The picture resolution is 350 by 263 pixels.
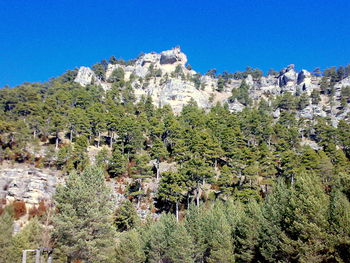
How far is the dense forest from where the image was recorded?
718 inches

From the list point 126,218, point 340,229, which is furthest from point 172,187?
point 340,229

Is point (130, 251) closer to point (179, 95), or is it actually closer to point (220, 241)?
point (220, 241)

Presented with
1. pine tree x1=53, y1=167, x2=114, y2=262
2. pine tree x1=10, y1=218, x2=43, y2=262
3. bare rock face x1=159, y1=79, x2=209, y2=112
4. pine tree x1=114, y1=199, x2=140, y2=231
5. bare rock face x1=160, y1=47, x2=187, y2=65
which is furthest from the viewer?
bare rock face x1=160, y1=47, x2=187, y2=65

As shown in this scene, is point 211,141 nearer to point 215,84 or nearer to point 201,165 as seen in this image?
Result: point 201,165

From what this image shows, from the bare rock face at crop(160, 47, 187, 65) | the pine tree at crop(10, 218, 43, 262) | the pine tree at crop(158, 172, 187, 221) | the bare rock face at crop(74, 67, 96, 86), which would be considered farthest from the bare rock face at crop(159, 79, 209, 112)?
the pine tree at crop(10, 218, 43, 262)

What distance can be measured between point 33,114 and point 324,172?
56.2 metres

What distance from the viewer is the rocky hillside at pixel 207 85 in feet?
303

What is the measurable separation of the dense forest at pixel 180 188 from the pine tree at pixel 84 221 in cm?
9

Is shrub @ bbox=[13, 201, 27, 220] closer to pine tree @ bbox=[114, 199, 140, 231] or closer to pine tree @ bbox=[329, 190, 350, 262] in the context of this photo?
pine tree @ bbox=[114, 199, 140, 231]

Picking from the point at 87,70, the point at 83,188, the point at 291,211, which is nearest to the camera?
A: the point at 291,211

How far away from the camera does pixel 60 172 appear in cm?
4266

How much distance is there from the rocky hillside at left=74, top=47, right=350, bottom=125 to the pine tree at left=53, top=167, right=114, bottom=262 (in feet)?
228

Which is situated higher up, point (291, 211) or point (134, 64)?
point (134, 64)

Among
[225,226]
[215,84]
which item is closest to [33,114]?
[225,226]
